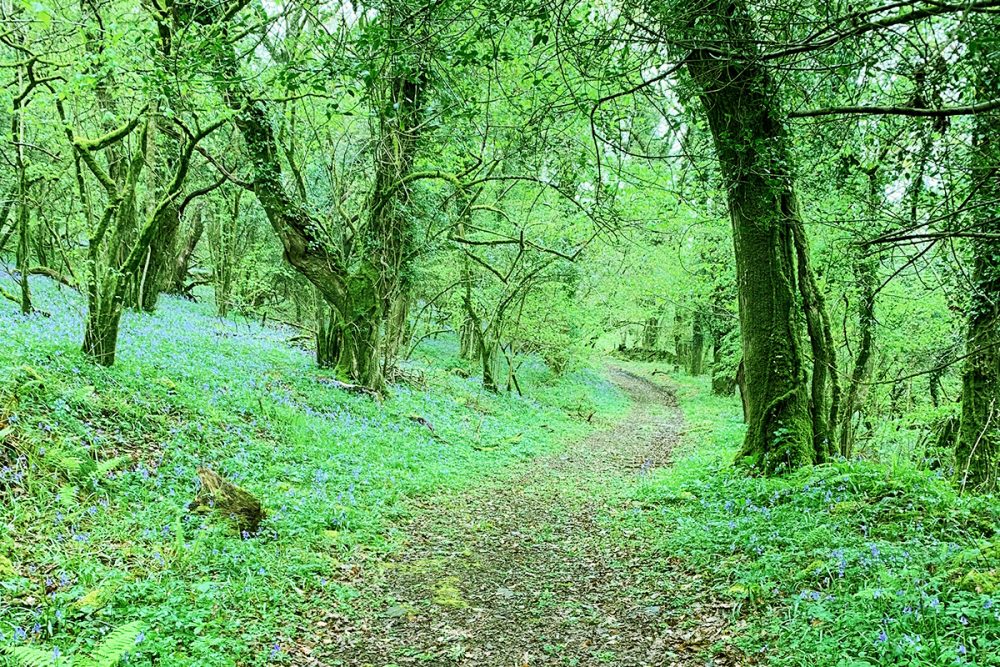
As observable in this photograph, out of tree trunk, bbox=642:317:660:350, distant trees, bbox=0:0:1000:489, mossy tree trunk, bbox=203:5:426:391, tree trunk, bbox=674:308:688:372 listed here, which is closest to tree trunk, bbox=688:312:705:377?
tree trunk, bbox=674:308:688:372

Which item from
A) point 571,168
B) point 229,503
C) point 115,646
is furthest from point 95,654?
point 571,168

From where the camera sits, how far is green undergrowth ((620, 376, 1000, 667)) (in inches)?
141

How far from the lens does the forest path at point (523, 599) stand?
4.50 m

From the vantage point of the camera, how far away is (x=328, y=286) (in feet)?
43.3

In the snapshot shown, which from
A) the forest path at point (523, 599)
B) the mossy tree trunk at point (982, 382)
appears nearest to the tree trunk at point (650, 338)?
the mossy tree trunk at point (982, 382)

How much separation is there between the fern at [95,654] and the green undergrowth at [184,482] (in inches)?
5.0

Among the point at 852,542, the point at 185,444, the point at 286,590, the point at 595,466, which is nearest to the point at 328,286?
the point at 185,444

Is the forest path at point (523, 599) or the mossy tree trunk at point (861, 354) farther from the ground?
the mossy tree trunk at point (861, 354)

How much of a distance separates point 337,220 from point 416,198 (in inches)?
95.6

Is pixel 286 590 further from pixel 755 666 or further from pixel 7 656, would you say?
pixel 755 666

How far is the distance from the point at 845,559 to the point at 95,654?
5.38m

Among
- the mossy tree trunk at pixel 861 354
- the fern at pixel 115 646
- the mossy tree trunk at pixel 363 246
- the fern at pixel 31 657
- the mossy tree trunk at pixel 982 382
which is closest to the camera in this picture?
the fern at pixel 31 657

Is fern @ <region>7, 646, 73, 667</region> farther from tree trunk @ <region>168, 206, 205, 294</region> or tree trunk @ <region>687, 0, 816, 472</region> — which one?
tree trunk @ <region>168, 206, 205, 294</region>

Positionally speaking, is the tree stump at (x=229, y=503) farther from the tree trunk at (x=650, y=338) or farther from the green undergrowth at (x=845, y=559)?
the tree trunk at (x=650, y=338)
